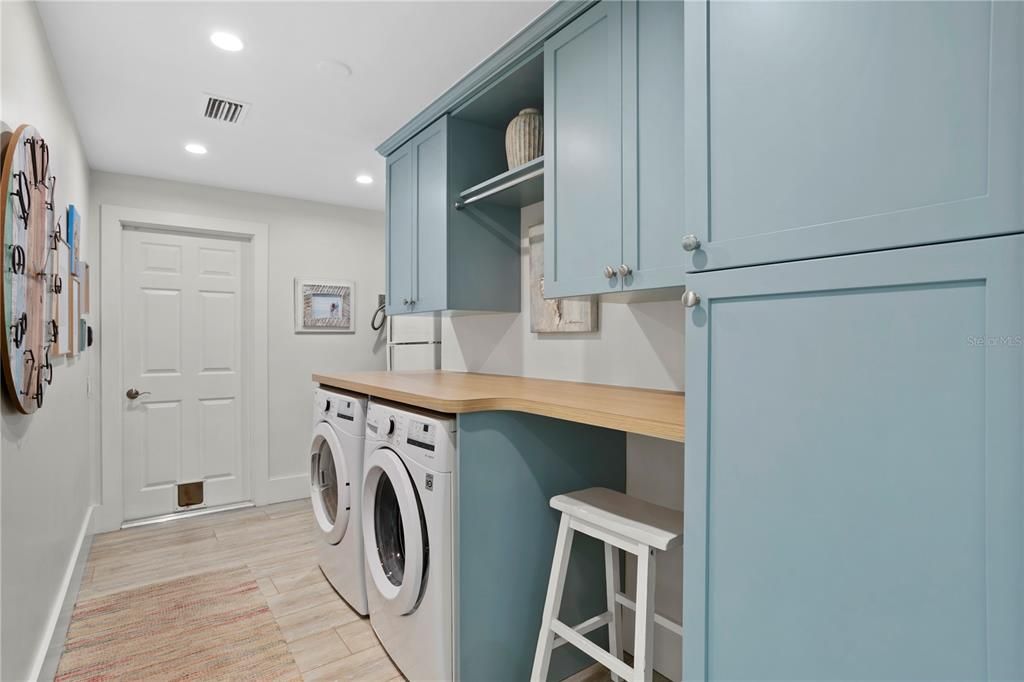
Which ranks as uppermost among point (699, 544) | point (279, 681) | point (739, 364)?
point (739, 364)

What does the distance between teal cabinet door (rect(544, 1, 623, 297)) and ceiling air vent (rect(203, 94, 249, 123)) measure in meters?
1.57

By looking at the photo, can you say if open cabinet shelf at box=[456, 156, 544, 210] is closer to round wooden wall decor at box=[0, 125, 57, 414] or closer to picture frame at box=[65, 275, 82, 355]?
round wooden wall decor at box=[0, 125, 57, 414]

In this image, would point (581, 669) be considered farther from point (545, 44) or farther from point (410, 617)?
point (545, 44)

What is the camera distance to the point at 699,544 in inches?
39.7

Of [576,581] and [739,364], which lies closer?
[739,364]

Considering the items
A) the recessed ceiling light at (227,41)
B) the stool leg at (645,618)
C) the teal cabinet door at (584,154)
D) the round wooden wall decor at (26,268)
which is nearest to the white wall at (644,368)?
the teal cabinet door at (584,154)

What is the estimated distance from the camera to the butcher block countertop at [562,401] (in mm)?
1238

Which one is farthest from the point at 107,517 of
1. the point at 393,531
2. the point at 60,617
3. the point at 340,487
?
the point at 393,531

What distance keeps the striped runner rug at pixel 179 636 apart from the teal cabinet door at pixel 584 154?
182cm

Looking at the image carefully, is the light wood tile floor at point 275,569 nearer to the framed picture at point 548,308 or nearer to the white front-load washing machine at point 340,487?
the white front-load washing machine at point 340,487

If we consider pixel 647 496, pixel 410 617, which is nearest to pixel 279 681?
pixel 410 617

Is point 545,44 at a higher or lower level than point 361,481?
higher

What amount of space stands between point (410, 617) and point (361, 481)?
0.61 meters

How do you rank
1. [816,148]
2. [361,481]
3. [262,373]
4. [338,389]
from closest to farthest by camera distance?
1. [816,148]
2. [361,481]
3. [338,389]
4. [262,373]
